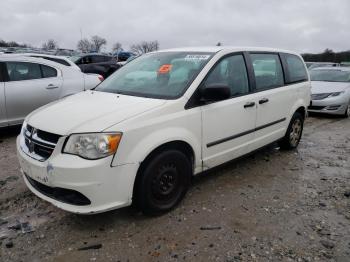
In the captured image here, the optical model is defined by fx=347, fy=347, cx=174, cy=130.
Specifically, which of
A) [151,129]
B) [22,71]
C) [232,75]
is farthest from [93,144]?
[22,71]

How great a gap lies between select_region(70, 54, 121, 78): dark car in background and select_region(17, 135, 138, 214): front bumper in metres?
11.9

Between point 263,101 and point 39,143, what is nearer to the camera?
point 39,143

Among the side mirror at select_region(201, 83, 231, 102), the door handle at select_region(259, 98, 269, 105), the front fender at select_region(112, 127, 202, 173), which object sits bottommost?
the front fender at select_region(112, 127, 202, 173)

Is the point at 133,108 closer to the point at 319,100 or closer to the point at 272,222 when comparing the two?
the point at 272,222

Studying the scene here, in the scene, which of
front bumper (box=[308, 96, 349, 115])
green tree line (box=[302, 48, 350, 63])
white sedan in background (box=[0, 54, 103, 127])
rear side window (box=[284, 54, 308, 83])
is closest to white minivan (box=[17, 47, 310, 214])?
rear side window (box=[284, 54, 308, 83])

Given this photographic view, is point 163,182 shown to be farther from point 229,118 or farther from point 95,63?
point 95,63

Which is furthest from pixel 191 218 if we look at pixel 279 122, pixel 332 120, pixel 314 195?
pixel 332 120

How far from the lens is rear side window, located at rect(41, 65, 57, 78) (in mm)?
6634

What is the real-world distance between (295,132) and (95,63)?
11866 millimetres

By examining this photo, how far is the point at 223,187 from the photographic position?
4277 mm

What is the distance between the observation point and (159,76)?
393cm

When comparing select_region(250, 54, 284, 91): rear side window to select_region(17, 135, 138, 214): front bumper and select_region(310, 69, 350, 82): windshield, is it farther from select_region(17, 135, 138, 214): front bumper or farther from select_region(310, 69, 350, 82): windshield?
select_region(310, 69, 350, 82): windshield

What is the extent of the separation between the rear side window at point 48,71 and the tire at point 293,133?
4.44 metres

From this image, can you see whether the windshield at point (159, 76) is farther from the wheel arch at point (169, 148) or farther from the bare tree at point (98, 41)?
the bare tree at point (98, 41)
